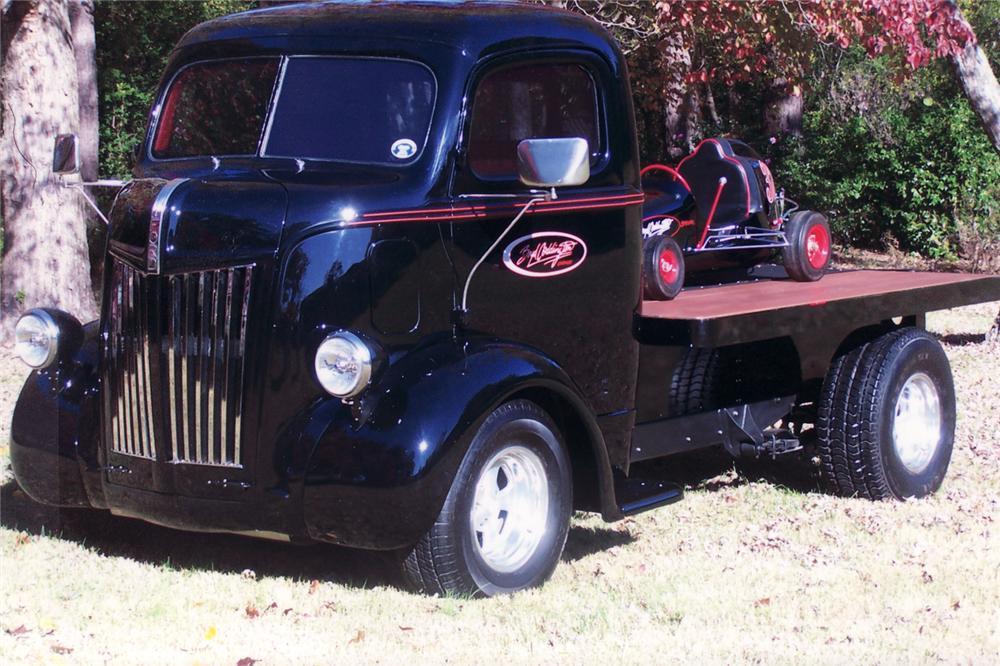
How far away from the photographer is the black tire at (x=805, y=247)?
7402 mm

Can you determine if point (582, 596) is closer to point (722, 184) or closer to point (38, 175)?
point (722, 184)

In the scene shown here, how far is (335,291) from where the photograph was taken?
16.3 ft

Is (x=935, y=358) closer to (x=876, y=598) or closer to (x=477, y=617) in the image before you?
(x=876, y=598)

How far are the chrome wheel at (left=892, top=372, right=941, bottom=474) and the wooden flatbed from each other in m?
0.39

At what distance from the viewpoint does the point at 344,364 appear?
188 inches

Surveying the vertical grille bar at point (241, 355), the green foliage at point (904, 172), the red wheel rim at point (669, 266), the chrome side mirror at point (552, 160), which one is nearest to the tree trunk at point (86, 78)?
the green foliage at point (904, 172)

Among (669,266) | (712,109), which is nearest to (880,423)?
(669,266)

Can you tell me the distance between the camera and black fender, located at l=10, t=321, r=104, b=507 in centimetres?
548

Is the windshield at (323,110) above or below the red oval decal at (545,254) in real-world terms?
above

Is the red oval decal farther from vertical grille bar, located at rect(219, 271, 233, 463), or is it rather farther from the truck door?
vertical grille bar, located at rect(219, 271, 233, 463)

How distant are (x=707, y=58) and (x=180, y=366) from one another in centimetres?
1047

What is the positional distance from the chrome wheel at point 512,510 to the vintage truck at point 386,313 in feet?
0.03

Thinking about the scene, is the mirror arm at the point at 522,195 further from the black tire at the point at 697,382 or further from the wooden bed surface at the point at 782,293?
the black tire at the point at 697,382

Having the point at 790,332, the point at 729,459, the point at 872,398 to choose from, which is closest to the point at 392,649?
the point at 790,332
